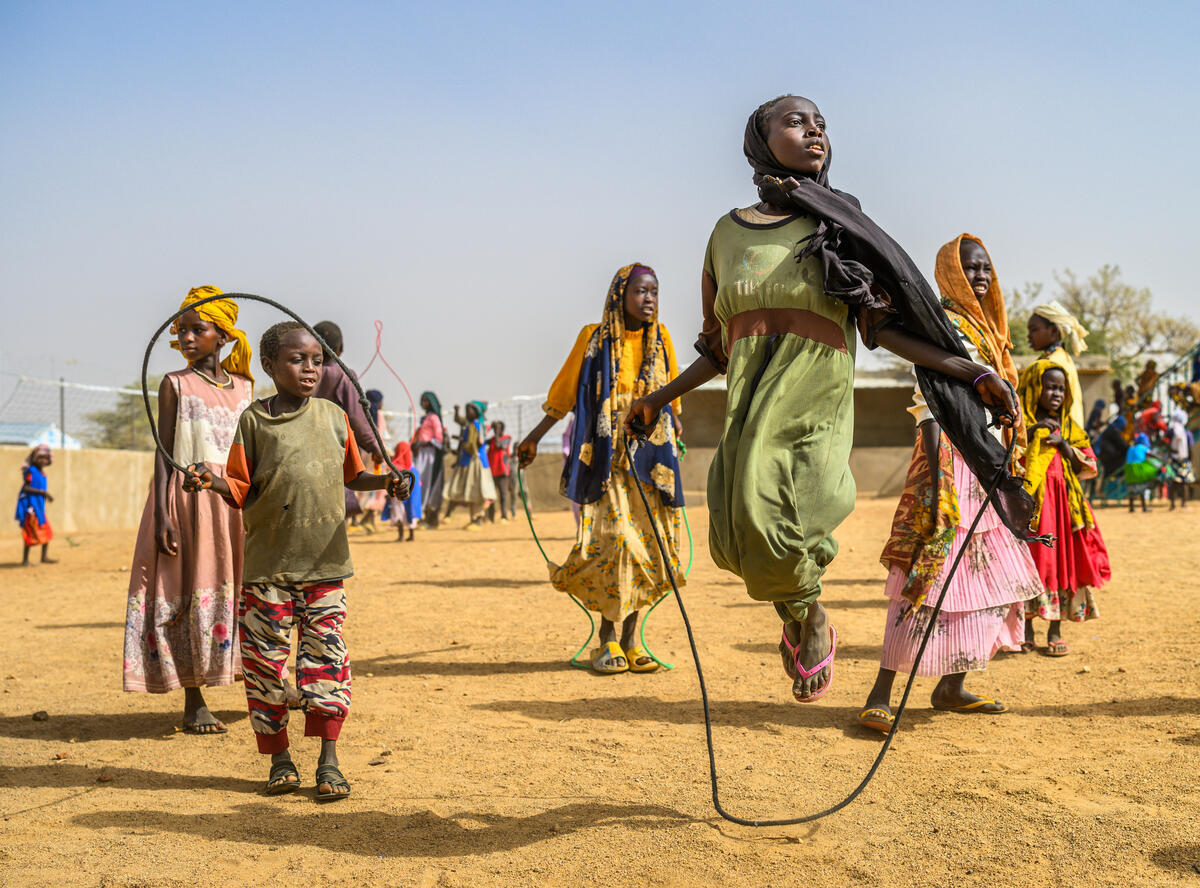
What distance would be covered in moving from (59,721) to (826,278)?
15.3 ft

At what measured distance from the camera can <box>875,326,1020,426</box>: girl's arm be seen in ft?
11.4

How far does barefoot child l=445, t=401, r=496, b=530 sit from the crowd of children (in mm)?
12557

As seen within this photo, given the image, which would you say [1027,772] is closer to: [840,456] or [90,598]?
[840,456]

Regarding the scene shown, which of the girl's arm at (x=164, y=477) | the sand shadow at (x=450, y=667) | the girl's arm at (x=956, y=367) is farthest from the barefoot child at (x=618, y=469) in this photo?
the girl's arm at (x=956, y=367)

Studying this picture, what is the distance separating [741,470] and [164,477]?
3.20m

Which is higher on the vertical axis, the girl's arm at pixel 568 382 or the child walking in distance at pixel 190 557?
the girl's arm at pixel 568 382

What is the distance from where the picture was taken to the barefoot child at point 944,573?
5242 millimetres

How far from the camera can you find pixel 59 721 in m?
5.68

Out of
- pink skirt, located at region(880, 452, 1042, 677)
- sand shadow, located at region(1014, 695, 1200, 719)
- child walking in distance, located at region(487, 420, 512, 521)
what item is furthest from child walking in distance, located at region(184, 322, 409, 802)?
child walking in distance, located at region(487, 420, 512, 521)

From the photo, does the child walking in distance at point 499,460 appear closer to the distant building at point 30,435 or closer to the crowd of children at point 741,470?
the distant building at point 30,435

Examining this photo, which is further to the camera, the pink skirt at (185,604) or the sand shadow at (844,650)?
the sand shadow at (844,650)

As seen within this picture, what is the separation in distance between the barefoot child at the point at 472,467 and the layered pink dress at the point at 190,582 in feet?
45.4

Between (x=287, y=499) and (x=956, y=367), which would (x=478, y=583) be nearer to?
(x=287, y=499)

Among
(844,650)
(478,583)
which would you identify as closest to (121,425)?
(478,583)
